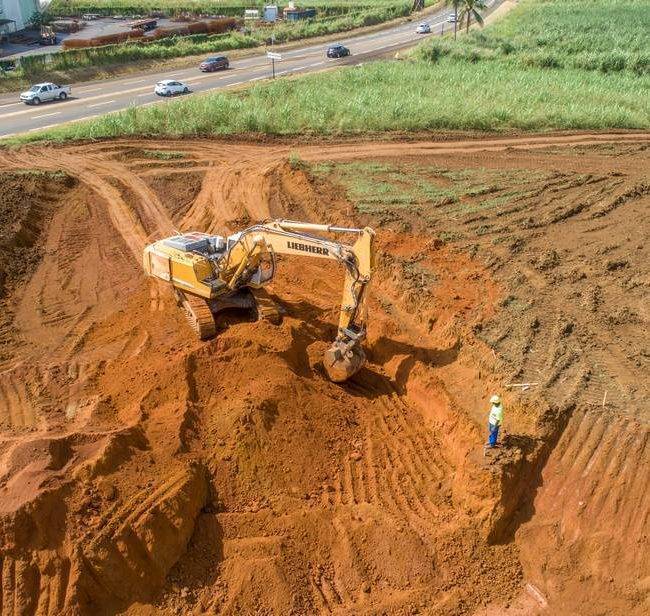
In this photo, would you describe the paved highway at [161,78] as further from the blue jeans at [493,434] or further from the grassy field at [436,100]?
the blue jeans at [493,434]

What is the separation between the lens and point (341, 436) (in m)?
12.5

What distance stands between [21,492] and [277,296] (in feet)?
26.4

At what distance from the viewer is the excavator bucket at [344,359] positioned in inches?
510

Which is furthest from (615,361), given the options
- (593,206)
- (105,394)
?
(105,394)

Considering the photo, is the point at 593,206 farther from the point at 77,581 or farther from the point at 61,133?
the point at 61,133

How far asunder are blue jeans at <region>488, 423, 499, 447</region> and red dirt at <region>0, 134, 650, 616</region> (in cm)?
25

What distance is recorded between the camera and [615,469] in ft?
36.7

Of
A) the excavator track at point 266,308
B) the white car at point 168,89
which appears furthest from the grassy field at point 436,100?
the excavator track at point 266,308

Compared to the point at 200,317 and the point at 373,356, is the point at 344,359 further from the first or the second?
the point at 200,317

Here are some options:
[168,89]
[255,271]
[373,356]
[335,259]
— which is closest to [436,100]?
[168,89]

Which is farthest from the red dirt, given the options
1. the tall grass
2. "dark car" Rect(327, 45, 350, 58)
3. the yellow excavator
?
"dark car" Rect(327, 45, 350, 58)

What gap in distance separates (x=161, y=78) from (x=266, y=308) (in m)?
35.9

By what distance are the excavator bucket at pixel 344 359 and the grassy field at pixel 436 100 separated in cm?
1793

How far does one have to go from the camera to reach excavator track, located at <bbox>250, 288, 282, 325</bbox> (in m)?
14.5
